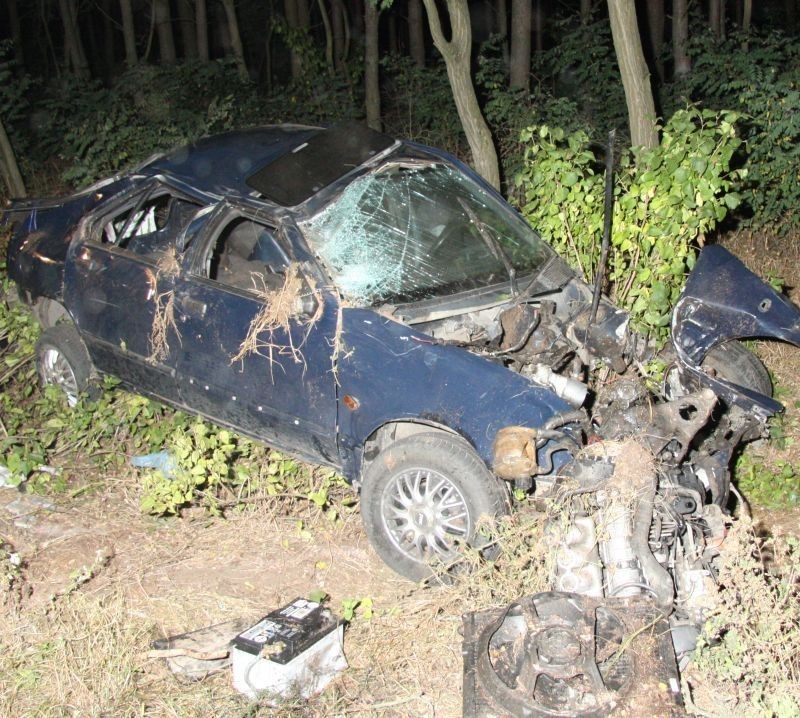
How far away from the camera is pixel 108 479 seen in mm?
5125

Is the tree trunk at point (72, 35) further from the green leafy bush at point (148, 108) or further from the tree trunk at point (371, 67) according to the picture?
the tree trunk at point (371, 67)

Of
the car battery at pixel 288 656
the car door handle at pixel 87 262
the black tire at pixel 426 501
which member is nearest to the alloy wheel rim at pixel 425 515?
the black tire at pixel 426 501

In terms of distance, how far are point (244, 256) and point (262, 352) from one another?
148 cm

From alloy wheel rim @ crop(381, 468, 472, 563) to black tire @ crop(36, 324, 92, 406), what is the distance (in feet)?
8.21

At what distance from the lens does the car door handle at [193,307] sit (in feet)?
15.2

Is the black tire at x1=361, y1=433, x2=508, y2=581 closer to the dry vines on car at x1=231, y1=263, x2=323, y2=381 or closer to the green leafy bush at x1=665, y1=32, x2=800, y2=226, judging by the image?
the dry vines on car at x1=231, y1=263, x2=323, y2=381

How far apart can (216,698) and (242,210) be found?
246 cm

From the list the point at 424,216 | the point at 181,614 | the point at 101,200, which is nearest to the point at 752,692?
the point at 181,614

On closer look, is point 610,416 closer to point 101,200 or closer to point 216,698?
point 216,698

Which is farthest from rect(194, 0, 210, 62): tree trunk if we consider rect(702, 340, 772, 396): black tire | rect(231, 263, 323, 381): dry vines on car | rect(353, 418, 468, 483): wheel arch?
rect(353, 418, 468, 483): wheel arch

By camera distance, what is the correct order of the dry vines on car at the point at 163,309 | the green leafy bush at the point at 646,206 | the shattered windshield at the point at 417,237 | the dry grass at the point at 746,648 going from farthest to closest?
the green leafy bush at the point at 646,206, the dry vines on car at the point at 163,309, the shattered windshield at the point at 417,237, the dry grass at the point at 746,648

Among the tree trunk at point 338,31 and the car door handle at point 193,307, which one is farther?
the tree trunk at point 338,31

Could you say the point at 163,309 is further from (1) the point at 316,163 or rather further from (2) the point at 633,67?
(2) the point at 633,67

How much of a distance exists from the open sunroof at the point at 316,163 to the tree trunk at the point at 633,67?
7.65 feet
